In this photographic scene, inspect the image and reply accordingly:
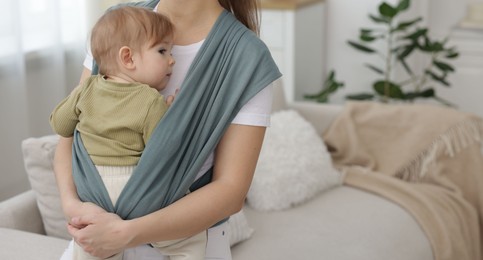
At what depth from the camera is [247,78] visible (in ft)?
4.17

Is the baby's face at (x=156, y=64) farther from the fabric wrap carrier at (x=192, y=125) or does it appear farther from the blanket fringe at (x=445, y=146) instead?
the blanket fringe at (x=445, y=146)

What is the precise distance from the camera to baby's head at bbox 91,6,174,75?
128cm

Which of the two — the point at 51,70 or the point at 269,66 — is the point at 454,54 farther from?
the point at 269,66

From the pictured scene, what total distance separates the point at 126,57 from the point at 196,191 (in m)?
0.25

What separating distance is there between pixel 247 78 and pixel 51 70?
1.97 metres

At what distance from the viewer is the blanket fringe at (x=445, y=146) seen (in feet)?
8.86

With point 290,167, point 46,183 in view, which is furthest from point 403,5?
point 46,183

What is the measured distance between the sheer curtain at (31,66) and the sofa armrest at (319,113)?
94 cm

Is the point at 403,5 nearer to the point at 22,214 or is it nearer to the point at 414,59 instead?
the point at 414,59

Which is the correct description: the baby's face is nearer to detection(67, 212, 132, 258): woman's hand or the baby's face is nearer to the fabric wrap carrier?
the fabric wrap carrier

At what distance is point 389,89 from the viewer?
3.56 m

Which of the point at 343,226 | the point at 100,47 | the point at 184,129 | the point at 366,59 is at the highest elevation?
the point at 100,47

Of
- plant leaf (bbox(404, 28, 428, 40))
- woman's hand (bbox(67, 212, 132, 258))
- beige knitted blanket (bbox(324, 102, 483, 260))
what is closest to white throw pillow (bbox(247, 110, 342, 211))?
beige knitted blanket (bbox(324, 102, 483, 260))

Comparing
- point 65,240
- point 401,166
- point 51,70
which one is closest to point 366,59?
point 401,166
